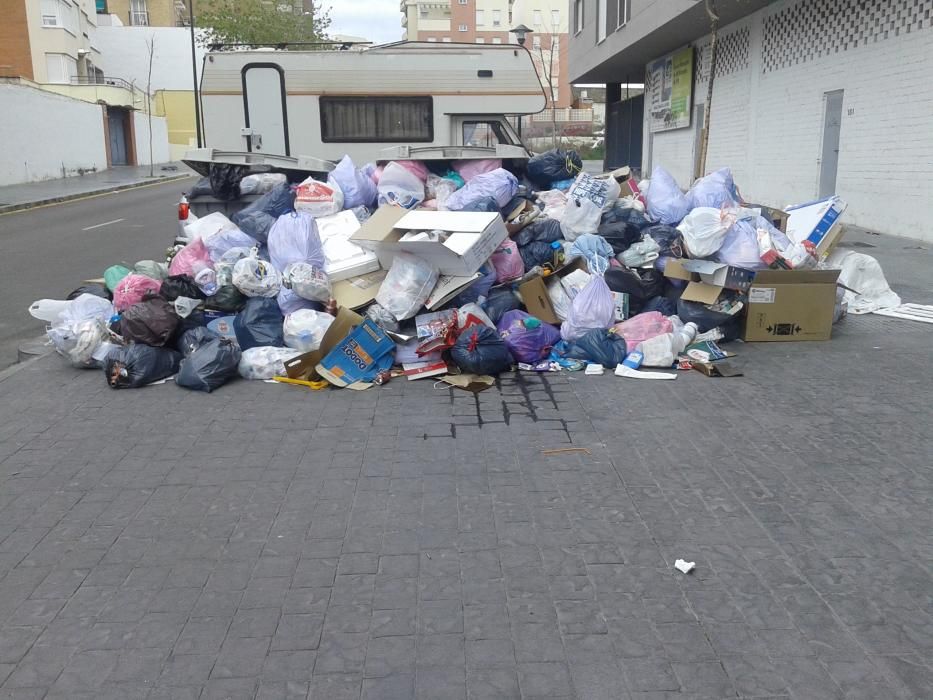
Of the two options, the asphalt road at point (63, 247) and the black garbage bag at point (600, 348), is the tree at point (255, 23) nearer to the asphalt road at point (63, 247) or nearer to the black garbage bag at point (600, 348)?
the asphalt road at point (63, 247)

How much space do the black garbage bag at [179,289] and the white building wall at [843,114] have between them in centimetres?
984

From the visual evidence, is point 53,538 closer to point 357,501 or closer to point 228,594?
point 228,594

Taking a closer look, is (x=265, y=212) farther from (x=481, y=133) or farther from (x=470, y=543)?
(x=481, y=133)

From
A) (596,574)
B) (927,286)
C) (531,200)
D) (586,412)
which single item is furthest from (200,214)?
(927,286)

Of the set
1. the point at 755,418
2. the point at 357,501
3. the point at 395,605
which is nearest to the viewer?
the point at 395,605

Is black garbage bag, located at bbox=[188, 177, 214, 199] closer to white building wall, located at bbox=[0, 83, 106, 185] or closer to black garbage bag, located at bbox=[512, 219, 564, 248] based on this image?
black garbage bag, located at bbox=[512, 219, 564, 248]

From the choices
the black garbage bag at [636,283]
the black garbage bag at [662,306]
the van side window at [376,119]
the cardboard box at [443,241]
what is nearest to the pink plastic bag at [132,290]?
the cardboard box at [443,241]

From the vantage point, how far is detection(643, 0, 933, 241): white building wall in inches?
470

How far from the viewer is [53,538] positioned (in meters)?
3.66

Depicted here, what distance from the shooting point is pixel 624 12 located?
79.6ft

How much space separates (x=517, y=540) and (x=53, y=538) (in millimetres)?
2000

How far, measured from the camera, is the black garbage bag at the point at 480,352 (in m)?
5.81

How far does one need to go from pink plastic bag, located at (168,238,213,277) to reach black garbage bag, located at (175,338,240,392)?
46.3 inches

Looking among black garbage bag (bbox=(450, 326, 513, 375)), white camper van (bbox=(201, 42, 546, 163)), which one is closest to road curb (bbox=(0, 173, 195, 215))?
white camper van (bbox=(201, 42, 546, 163))
